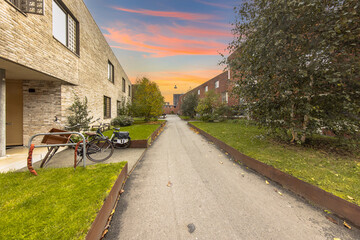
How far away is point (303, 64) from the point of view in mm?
4414

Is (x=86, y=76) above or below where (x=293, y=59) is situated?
above

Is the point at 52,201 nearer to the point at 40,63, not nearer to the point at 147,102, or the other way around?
the point at 40,63

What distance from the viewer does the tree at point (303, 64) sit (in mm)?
3852

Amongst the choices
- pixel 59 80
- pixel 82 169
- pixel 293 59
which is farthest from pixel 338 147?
pixel 59 80

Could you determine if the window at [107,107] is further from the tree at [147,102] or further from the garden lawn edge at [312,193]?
the garden lawn edge at [312,193]

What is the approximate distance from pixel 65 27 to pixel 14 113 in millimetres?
Result: 4772

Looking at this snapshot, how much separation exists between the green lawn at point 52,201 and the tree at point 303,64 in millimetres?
5530

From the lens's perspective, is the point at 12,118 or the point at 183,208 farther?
the point at 12,118

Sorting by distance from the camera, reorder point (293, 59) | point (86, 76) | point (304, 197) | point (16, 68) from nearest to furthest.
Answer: point (304, 197)
point (293, 59)
point (16, 68)
point (86, 76)

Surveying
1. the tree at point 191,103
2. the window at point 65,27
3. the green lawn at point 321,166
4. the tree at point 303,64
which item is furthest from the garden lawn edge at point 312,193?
the tree at point 191,103

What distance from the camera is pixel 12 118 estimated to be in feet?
20.1

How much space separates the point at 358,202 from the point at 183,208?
2.95 meters

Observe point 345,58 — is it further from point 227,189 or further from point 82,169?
point 82,169

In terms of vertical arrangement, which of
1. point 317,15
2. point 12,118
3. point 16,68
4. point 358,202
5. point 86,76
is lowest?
point 358,202
